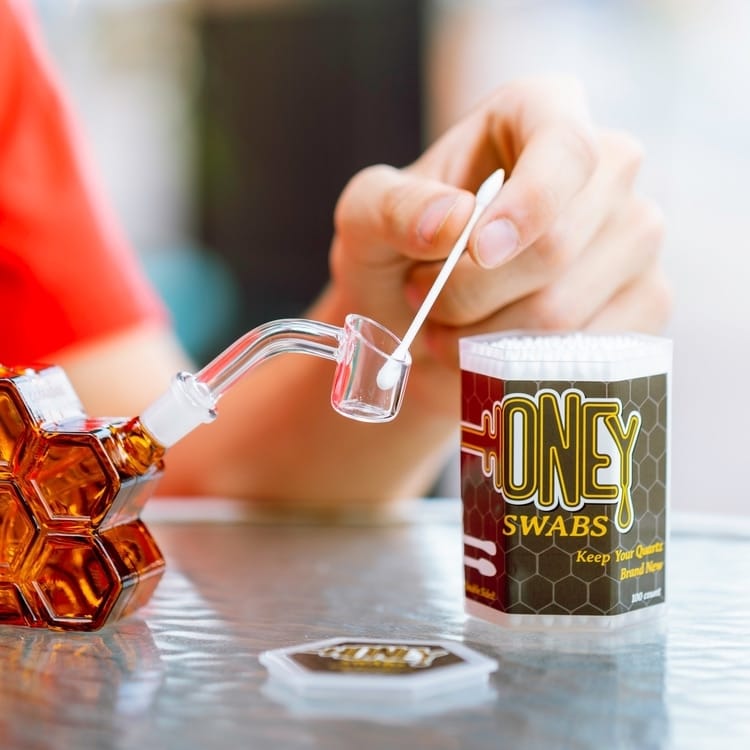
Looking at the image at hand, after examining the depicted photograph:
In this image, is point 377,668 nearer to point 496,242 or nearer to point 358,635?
point 358,635

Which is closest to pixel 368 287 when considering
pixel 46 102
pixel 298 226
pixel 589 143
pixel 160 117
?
pixel 589 143

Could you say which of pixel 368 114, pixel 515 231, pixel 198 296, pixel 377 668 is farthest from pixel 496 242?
pixel 198 296

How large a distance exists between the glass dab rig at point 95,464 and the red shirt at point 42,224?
410 mm

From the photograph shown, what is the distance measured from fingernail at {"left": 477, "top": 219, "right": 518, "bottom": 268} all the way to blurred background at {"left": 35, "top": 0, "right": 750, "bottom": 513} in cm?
175

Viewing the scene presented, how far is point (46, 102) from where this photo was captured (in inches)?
35.9

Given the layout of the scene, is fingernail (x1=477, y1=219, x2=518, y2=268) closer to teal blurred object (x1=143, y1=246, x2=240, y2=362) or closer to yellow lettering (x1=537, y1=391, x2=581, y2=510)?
yellow lettering (x1=537, y1=391, x2=581, y2=510)

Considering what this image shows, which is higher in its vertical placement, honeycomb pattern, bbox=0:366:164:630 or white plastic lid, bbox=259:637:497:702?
honeycomb pattern, bbox=0:366:164:630

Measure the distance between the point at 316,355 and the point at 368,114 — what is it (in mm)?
1864

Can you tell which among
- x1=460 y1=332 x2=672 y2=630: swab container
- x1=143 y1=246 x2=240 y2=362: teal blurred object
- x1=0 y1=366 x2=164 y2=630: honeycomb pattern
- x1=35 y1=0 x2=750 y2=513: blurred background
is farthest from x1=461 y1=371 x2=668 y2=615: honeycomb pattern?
x1=143 y1=246 x2=240 y2=362: teal blurred object

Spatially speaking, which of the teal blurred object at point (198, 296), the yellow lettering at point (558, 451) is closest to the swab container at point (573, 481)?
the yellow lettering at point (558, 451)

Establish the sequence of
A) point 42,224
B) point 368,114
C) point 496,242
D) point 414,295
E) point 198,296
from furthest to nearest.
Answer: point 198,296 < point 368,114 < point 42,224 < point 414,295 < point 496,242

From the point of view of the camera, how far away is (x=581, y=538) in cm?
47

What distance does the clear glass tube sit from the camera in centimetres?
48

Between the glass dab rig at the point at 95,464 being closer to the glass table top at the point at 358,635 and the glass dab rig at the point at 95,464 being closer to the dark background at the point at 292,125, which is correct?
the glass table top at the point at 358,635
